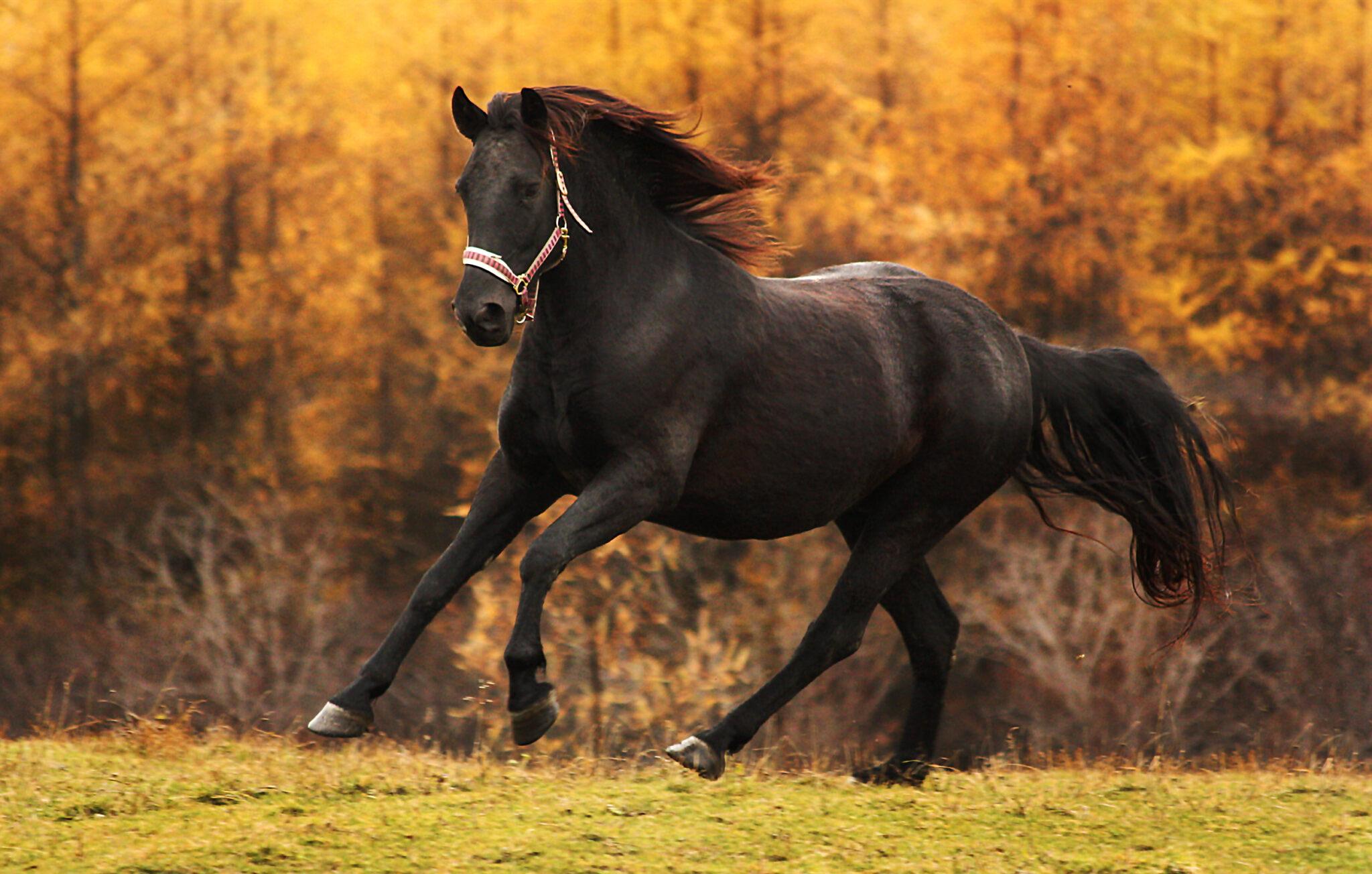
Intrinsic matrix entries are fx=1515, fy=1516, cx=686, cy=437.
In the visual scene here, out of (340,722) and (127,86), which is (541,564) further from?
(127,86)

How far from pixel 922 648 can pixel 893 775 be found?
0.57 metres

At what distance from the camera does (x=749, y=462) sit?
215 inches

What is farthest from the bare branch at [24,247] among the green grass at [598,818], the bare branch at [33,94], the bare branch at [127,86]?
the green grass at [598,818]

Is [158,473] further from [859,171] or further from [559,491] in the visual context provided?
[559,491]

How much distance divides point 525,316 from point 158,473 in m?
18.2

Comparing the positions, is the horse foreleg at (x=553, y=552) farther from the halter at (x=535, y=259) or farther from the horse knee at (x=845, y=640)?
the horse knee at (x=845, y=640)

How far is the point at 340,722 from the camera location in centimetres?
481

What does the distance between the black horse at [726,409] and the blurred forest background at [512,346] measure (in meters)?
10.1

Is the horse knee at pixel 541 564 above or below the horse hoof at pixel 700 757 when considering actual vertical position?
above

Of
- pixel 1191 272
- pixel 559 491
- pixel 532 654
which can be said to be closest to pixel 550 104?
pixel 559 491

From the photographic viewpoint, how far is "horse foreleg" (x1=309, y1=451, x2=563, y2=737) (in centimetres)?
489

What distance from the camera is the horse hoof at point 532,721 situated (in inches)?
183

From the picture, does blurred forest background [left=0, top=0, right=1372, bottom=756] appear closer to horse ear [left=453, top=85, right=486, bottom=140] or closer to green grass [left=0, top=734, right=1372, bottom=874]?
green grass [left=0, top=734, right=1372, bottom=874]

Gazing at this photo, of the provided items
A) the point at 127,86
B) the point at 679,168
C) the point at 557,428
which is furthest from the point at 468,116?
the point at 127,86
